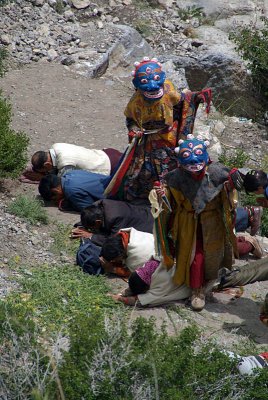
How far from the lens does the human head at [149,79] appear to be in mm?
7293

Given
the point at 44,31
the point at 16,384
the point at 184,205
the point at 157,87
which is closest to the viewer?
the point at 16,384

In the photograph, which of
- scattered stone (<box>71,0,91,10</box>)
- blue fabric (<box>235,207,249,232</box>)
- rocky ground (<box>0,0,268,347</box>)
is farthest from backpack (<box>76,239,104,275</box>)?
scattered stone (<box>71,0,91,10</box>)

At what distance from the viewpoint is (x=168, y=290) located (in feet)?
21.1

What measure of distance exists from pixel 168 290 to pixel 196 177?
2.89 feet

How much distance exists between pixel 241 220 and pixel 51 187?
172 cm

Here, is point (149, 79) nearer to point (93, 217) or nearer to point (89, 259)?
point (93, 217)

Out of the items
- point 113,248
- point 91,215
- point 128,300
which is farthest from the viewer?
point 91,215

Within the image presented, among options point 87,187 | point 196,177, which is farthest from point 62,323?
point 87,187

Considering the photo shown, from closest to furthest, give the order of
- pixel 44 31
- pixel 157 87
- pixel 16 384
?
pixel 16 384, pixel 157 87, pixel 44 31

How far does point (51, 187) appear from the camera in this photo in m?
7.85

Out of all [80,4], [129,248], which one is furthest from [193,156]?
[80,4]

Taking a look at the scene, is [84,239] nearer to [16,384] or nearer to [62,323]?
[62,323]

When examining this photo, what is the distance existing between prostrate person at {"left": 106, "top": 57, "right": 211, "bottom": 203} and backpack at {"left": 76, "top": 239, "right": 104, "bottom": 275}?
0.89 metres

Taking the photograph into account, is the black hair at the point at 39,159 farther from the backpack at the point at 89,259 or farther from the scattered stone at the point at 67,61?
the scattered stone at the point at 67,61
